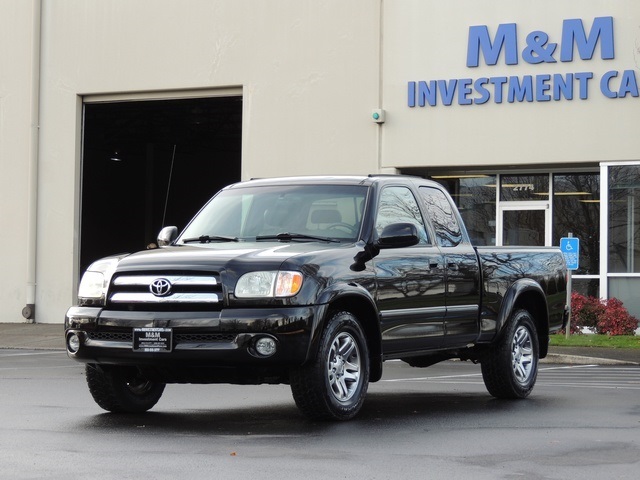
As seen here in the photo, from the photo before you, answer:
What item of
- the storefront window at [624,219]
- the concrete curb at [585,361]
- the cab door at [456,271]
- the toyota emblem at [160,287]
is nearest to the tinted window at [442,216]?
the cab door at [456,271]

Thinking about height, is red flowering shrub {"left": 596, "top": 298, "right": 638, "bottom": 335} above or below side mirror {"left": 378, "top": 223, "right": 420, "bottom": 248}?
below

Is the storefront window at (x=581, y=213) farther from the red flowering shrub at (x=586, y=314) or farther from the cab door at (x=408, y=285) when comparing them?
the cab door at (x=408, y=285)

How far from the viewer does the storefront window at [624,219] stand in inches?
955

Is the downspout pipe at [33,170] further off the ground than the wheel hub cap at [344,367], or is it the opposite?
the downspout pipe at [33,170]

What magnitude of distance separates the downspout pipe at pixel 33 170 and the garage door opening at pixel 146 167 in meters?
6.18

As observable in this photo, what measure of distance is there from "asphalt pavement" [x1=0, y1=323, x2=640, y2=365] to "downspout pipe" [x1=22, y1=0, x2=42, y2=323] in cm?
79

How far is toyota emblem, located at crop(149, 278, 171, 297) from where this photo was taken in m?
9.33

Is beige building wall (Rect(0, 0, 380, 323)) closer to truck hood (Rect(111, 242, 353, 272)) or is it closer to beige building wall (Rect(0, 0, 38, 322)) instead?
beige building wall (Rect(0, 0, 38, 322))

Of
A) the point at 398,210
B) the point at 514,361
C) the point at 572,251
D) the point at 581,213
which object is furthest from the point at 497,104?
the point at 398,210

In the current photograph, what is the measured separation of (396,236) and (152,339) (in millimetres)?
2161

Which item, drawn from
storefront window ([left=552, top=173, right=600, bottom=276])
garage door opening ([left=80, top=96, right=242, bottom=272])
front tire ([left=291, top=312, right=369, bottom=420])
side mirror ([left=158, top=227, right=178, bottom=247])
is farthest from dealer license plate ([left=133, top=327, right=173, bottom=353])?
garage door opening ([left=80, top=96, right=242, bottom=272])

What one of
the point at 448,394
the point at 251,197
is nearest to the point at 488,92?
the point at 448,394

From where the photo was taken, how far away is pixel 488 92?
82.2ft

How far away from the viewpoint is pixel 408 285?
10.6 metres
